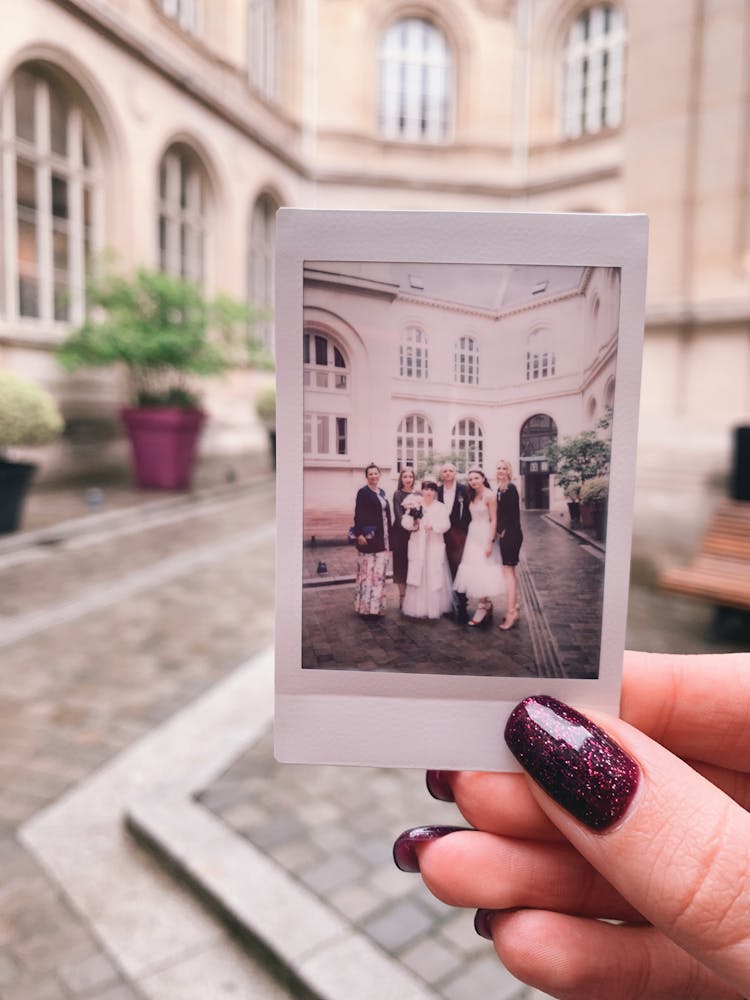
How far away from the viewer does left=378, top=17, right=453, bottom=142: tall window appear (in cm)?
1934

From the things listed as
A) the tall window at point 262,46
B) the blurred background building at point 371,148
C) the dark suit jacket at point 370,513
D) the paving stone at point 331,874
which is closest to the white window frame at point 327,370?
the dark suit jacket at point 370,513

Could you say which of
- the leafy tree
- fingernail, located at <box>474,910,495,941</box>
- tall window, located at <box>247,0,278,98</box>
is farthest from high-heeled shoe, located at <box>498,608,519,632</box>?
tall window, located at <box>247,0,278,98</box>

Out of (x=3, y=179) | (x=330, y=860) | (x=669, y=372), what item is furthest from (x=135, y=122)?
(x=330, y=860)

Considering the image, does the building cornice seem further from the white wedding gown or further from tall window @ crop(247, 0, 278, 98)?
the white wedding gown

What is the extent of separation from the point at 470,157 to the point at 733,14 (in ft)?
46.2

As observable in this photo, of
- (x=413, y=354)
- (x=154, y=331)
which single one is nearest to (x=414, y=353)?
(x=413, y=354)

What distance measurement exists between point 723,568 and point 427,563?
13.7 feet

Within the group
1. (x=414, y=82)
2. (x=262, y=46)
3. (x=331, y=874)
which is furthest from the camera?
(x=414, y=82)

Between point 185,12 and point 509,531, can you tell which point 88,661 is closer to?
point 509,531

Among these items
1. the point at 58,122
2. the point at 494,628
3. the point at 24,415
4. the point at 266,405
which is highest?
the point at 58,122

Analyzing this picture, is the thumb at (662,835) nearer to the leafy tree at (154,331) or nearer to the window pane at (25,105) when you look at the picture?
the leafy tree at (154,331)

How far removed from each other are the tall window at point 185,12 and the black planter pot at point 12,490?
8546 mm

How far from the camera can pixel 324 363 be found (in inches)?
32.8

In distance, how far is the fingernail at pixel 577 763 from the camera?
80cm
